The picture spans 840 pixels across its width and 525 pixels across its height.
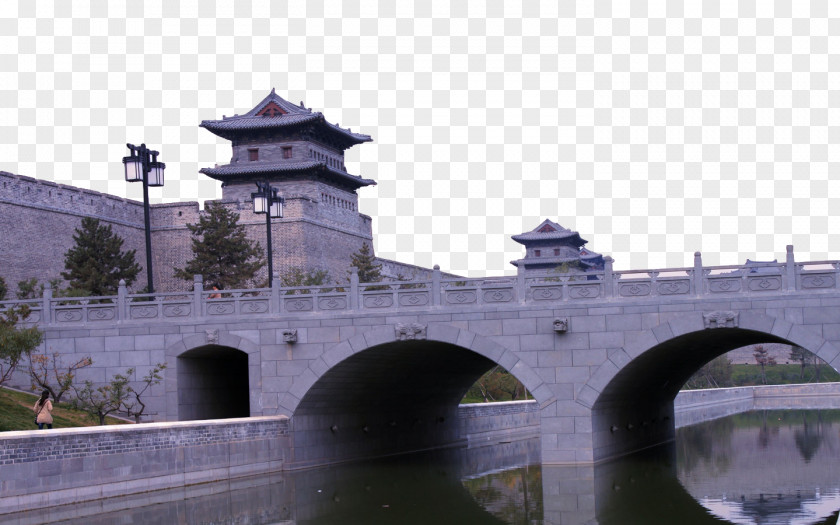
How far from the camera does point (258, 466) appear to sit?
83.7ft

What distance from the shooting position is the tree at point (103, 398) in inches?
1041

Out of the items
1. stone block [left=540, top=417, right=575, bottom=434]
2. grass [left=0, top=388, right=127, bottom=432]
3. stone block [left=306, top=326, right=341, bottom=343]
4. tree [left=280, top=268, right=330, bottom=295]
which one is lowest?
stone block [left=540, top=417, right=575, bottom=434]

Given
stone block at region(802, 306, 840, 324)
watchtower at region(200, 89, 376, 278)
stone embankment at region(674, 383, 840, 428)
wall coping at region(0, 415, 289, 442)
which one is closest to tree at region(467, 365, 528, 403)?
stone embankment at region(674, 383, 840, 428)

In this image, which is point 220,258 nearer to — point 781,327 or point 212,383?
point 212,383

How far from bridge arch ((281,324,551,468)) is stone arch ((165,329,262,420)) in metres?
1.56

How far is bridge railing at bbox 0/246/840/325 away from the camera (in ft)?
81.6

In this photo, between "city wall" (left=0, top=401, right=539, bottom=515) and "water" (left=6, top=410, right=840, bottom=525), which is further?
"water" (left=6, top=410, right=840, bottom=525)

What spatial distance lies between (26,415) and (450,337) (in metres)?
9.92

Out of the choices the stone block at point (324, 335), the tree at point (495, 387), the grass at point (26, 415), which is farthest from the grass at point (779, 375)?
the grass at point (26, 415)

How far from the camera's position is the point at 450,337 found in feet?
87.2

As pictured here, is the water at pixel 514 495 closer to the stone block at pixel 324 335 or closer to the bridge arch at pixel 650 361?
the bridge arch at pixel 650 361

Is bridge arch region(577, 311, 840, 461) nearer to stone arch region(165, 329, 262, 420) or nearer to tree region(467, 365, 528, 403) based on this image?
stone arch region(165, 329, 262, 420)

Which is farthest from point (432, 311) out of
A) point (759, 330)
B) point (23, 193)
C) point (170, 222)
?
point (170, 222)

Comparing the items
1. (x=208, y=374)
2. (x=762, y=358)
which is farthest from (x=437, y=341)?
(x=762, y=358)
